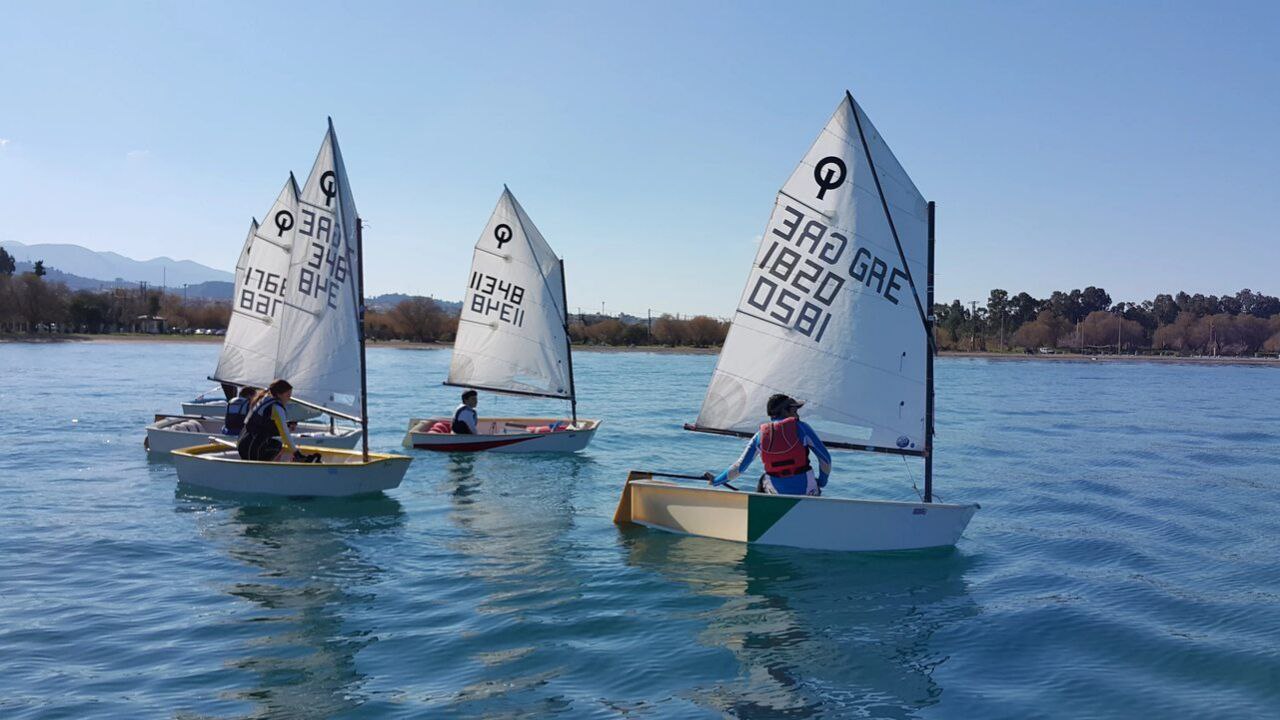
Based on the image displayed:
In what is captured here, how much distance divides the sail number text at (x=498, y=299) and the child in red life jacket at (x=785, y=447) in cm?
1591

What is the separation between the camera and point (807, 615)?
40.5 ft

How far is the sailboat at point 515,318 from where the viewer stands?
94.8ft

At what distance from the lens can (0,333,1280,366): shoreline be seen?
123 m

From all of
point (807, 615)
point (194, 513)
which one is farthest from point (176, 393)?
point (807, 615)

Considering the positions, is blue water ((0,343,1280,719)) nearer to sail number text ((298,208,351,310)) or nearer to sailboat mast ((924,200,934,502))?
sailboat mast ((924,200,934,502))

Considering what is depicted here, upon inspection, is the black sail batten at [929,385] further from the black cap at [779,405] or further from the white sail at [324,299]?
the white sail at [324,299]

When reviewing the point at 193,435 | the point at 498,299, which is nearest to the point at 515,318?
the point at 498,299

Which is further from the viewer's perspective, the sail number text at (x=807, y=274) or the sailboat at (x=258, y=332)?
the sailboat at (x=258, y=332)

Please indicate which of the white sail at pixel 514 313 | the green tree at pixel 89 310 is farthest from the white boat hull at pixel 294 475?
the green tree at pixel 89 310

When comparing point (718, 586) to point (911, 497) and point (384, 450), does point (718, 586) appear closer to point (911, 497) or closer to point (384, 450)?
point (911, 497)

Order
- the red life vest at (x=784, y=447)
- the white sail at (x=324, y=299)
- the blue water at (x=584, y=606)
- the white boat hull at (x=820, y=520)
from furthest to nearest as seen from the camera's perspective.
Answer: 1. the white sail at (x=324, y=299)
2. the white boat hull at (x=820, y=520)
3. the red life vest at (x=784, y=447)
4. the blue water at (x=584, y=606)

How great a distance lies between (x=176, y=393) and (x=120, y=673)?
46.8 meters

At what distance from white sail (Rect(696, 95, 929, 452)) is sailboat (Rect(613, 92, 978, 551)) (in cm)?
2

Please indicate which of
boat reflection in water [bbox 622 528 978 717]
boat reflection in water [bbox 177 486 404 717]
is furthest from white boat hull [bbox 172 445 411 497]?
boat reflection in water [bbox 622 528 978 717]
